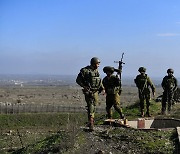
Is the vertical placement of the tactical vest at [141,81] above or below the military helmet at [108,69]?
below

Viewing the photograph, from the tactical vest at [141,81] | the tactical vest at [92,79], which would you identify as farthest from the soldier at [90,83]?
the tactical vest at [141,81]

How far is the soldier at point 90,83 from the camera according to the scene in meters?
12.3

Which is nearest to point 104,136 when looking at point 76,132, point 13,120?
point 76,132

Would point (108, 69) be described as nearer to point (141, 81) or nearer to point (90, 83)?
point (90, 83)

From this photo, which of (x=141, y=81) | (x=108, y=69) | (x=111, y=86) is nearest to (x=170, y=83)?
(x=141, y=81)

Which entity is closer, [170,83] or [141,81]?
Answer: [141,81]

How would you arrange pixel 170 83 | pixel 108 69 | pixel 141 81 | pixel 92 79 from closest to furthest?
pixel 92 79 < pixel 108 69 < pixel 141 81 < pixel 170 83

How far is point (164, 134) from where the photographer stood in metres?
11.6

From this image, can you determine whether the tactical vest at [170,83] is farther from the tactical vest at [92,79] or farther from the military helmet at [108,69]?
the tactical vest at [92,79]

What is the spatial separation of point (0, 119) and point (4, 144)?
11322 millimetres

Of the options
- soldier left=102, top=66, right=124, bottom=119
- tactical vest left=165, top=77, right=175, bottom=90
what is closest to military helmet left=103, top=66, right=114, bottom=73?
soldier left=102, top=66, right=124, bottom=119

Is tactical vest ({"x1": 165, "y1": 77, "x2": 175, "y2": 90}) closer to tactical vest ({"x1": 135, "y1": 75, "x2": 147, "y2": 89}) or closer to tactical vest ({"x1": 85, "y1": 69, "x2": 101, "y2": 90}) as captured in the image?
tactical vest ({"x1": 135, "y1": 75, "x2": 147, "y2": 89})

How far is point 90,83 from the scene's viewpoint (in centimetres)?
1245

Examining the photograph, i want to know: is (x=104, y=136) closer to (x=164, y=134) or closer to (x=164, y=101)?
(x=164, y=134)
